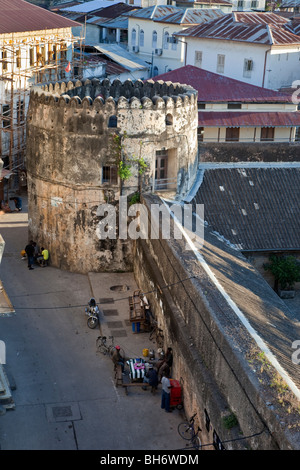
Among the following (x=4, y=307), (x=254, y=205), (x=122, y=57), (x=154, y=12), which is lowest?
(x=4, y=307)

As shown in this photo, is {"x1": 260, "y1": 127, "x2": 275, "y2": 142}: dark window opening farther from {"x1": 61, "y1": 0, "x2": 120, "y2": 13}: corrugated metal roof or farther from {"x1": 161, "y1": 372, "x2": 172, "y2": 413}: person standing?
{"x1": 61, "y1": 0, "x2": 120, "y2": 13}: corrugated metal roof

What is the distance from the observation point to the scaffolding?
133 feet

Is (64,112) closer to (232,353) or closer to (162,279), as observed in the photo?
(162,279)

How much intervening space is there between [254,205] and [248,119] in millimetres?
14812

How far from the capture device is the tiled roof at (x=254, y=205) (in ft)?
98.7

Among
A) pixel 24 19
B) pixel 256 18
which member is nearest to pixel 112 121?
pixel 24 19

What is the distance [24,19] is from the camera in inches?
1766

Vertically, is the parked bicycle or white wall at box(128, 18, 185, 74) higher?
white wall at box(128, 18, 185, 74)

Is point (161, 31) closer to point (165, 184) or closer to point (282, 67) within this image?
point (282, 67)

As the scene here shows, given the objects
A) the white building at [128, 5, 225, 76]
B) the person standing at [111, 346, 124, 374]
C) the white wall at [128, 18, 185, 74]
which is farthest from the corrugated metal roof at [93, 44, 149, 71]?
the person standing at [111, 346, 124, 374]

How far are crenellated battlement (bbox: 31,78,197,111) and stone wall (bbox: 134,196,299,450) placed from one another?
5619 mm

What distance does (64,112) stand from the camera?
28812 millimetres
